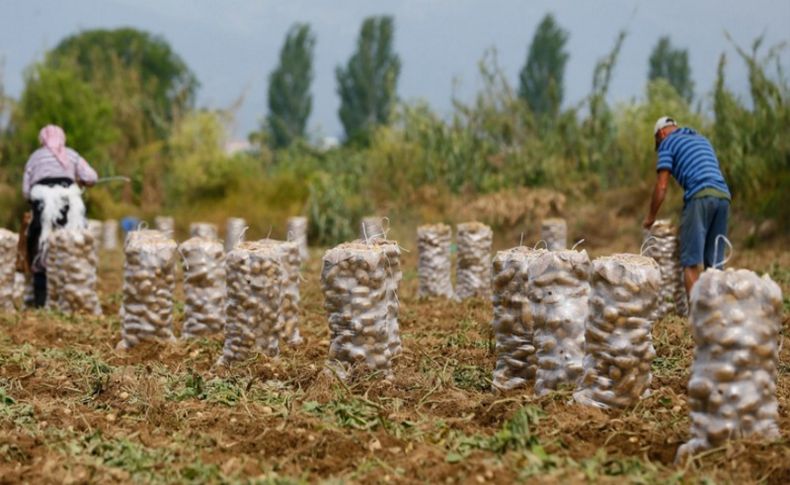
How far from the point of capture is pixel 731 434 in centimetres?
385

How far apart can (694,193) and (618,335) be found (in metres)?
2.94

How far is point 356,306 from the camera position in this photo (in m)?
5.33

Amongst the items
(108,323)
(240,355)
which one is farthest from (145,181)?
(240,355)

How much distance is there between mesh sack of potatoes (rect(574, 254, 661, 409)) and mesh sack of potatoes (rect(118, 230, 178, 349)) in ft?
11.4

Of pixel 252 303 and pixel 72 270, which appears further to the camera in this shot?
pixel 72 270

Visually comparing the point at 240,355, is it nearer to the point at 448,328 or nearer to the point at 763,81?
the point at 448,328

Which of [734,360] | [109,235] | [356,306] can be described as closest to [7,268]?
[356,306]

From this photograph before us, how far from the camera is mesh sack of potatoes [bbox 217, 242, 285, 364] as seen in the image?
6133 millimetres

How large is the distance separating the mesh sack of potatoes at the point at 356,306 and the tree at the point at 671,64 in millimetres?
40612

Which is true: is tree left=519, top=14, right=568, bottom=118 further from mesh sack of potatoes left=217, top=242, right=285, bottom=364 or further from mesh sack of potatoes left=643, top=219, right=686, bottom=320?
mesh sack of potatoes left=217, top=242, right=285, bottom=364

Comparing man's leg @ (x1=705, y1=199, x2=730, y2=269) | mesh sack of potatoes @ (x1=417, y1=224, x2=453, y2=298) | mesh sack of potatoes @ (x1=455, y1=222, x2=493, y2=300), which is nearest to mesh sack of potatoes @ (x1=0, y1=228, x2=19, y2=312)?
mesh sack of potatoes @ (x1=417, y1=224, x2=453, y2=298)

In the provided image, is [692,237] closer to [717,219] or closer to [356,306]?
[717,219]

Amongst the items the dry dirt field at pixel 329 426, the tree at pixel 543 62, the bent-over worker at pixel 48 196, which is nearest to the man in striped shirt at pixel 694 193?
the dry dirt field at pixel 329 426

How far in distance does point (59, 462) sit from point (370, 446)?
49.9 inches
